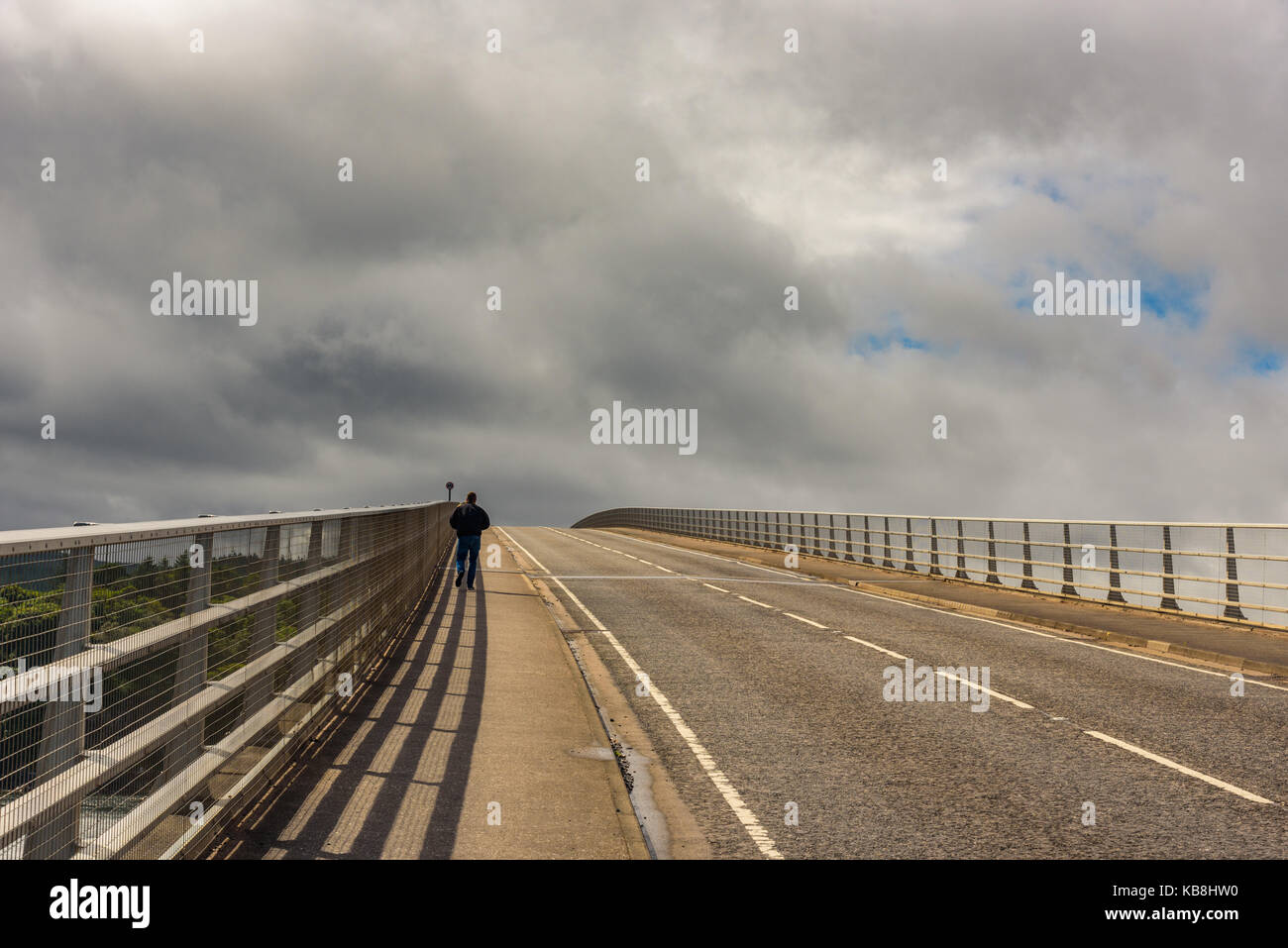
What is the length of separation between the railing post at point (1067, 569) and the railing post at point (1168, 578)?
11.2 ft

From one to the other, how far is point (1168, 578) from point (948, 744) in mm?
13578

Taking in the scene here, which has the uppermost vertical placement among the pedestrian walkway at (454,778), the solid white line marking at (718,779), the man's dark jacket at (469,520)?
the man's dark jacket at (469,520)

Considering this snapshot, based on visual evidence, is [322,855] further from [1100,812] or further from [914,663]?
[914,663]

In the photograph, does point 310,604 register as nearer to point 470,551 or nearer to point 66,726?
point 66,726

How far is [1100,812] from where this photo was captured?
24.1ft

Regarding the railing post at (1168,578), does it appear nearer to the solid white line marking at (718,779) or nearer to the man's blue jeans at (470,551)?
the solid white line marking at (718,779)

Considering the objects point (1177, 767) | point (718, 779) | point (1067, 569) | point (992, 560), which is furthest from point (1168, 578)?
point (718, 779)

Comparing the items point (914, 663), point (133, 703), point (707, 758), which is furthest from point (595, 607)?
point (133, 703)

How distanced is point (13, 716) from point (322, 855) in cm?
255

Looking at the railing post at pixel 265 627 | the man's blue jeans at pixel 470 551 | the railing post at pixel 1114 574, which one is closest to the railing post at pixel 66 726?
the railing post at pixel 265 627

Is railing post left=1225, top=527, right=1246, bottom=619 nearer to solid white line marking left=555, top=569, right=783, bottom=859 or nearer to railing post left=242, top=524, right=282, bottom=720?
solid white line marking left=555, top=569, right=783, bottom=859

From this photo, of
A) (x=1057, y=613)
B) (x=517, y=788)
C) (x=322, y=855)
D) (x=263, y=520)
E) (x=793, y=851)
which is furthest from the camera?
(x=1057, y=613)

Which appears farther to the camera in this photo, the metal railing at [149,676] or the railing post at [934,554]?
the railing post at [934,554]

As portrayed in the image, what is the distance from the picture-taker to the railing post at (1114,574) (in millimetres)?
22984
